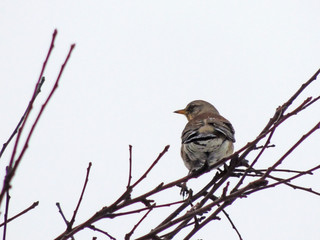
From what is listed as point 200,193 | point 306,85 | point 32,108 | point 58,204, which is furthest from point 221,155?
point 32,108

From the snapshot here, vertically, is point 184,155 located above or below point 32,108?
above

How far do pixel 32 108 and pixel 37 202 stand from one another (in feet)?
3.14

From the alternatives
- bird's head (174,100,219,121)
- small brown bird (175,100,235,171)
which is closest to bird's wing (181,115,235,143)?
small brown bird (175,100,235,171)

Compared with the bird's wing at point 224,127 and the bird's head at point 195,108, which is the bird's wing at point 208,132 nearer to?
the bird's wing at point 224,127

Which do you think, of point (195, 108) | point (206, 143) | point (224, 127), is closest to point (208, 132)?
point (206, 143)

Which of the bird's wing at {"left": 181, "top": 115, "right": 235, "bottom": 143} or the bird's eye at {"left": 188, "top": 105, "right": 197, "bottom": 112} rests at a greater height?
the bird's eye at {"left": 188, "top": 105, "right": 197, "bottom": 112}

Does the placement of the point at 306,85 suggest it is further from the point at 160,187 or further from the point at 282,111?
the point at 160,187

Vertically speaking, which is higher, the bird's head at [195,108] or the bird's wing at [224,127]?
the bird's head at [195,108]

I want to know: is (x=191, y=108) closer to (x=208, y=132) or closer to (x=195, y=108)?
(x=195, y=108)

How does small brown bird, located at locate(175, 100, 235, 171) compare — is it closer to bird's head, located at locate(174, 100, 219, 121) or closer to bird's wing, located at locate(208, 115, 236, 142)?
bird's wing, located at locate(208, 115, 236, 142)

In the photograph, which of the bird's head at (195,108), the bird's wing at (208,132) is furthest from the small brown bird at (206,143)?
the bird's head at (195,108)

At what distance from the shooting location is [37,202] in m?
2.66

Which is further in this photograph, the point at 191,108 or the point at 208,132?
the point at 191,108

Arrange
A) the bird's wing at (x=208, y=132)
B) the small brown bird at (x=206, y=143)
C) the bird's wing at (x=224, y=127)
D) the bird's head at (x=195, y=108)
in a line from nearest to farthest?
1. the small brown bird at (x=206, y=143)
2. the bird's wing at (x=208, y=132)
3. the bird's wing at (x=224, y=127)
4. the bird's head at (x=195, y=108)
